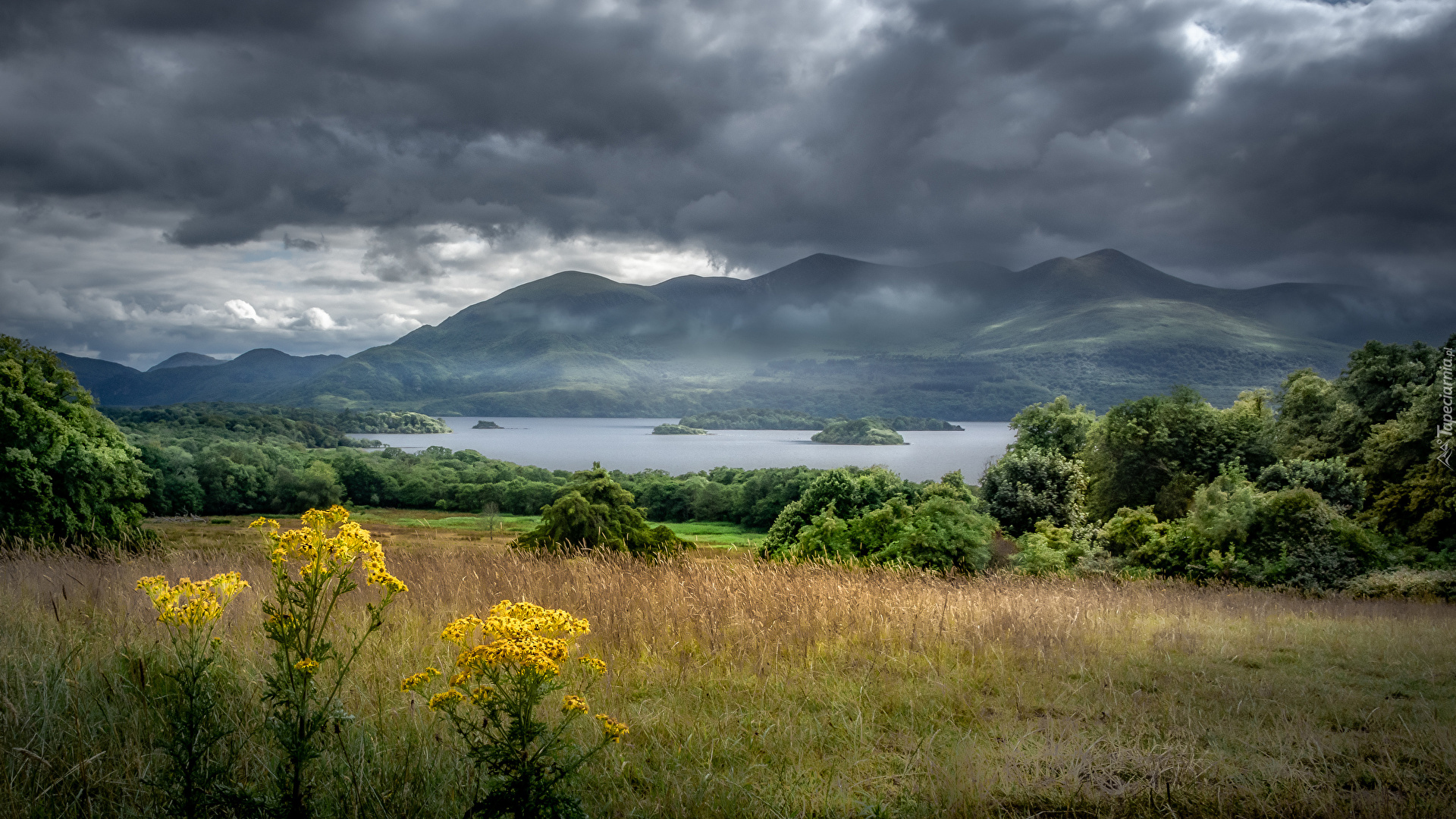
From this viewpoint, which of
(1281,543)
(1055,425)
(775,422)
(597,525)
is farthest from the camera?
(775,422)

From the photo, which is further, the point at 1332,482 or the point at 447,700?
the point at 1332,482

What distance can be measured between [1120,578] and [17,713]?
1768 centimetres

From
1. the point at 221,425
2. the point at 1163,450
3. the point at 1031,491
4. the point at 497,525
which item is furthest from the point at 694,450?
the point at 1163,450

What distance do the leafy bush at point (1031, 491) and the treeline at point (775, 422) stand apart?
11486 centimetres

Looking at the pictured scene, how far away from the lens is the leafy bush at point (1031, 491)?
1129 inches

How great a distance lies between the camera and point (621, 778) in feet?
11.8

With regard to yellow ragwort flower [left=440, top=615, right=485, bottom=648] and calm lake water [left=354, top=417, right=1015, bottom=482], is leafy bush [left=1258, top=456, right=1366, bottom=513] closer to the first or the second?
calm lake water [left=354, top=417, right=1015, bottom=482]

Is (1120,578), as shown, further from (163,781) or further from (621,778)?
(163,781)

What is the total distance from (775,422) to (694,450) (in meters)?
53.4

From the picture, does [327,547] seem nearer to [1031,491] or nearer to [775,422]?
[1031,491]

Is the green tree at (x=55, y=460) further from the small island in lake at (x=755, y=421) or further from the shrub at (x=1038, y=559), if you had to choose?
the small island in lake at (x=755, y=421)

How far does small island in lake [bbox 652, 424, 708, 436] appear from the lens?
146 metres

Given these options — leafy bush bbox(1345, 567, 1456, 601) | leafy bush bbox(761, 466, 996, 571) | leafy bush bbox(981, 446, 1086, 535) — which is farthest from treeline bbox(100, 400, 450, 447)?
leafy bush bbox(1345, 567, 1456, 601)

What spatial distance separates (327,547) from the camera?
2.73 metres
